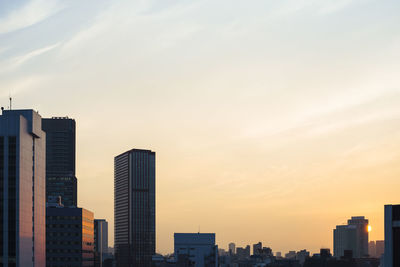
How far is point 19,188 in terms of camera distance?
559ft

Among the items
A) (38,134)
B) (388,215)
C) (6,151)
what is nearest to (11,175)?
(6,151)

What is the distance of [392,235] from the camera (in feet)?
372

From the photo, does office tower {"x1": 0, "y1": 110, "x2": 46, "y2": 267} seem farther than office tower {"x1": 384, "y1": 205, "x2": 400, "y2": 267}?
Yes

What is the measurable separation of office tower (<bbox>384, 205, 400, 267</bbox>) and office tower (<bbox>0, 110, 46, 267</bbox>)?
3574 inches

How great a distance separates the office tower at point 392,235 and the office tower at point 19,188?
90769 millimetres

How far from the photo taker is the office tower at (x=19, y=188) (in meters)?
167

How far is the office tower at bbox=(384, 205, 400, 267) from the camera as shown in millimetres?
112188

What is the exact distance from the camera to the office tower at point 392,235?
4417 inches

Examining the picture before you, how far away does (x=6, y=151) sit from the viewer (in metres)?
171

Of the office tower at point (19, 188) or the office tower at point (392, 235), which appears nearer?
the office tower at point (392, 235)

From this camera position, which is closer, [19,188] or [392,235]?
[392,235]

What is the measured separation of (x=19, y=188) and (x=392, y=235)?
94.4m

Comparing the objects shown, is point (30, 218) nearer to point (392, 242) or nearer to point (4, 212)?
point (4, 212)

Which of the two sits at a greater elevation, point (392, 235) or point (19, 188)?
point (19, 188)
